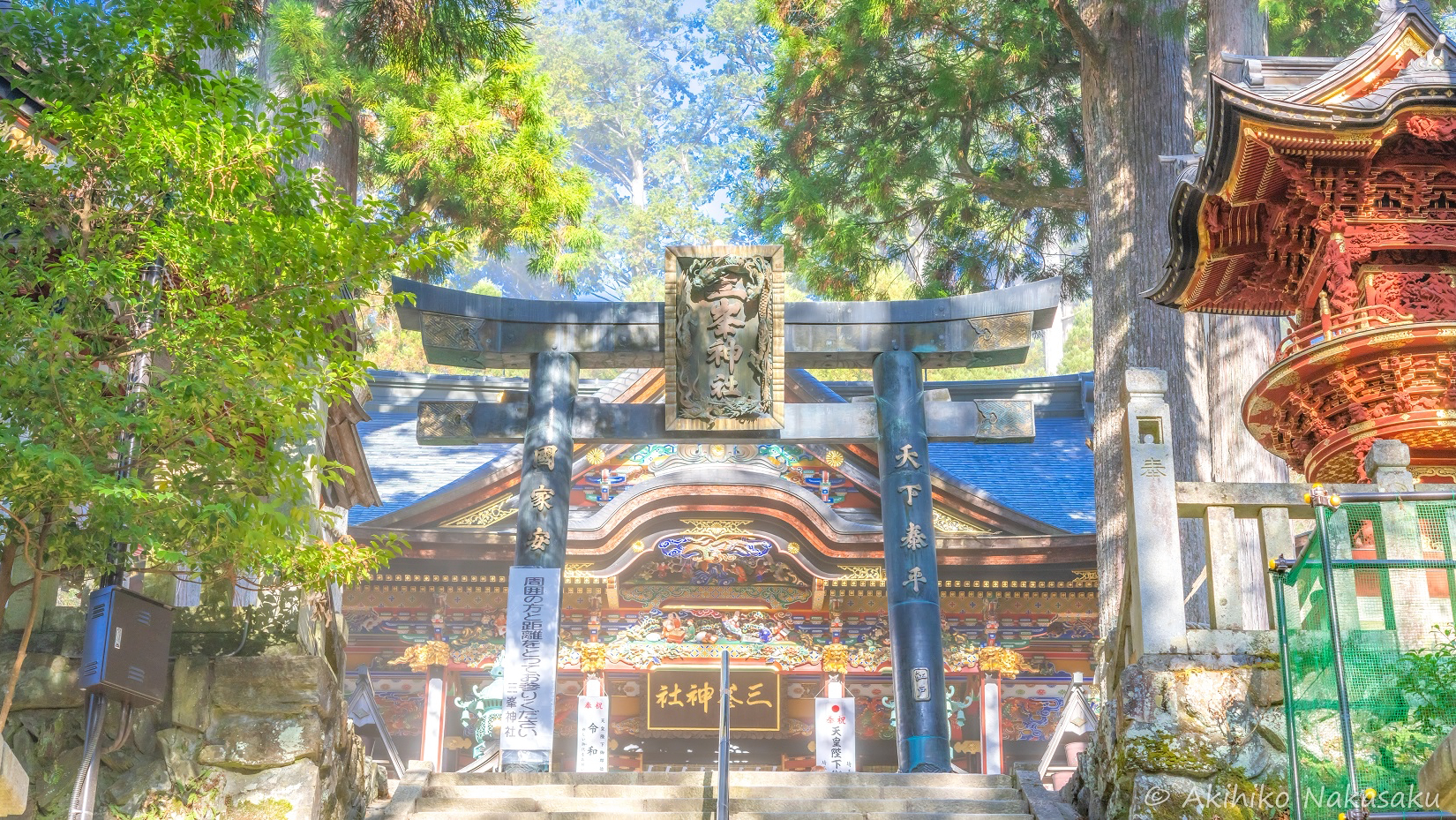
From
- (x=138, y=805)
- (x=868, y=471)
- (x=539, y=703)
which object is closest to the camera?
(x=138, y=805)

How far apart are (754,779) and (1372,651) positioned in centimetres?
359

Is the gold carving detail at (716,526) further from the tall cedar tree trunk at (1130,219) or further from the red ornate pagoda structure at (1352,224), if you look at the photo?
the red ornate pagoda structure at (1352,224)

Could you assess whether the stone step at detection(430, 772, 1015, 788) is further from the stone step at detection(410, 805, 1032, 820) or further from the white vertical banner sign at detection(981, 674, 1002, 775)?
the white vertical banner sign at detection(981, 674, 1002, 775)

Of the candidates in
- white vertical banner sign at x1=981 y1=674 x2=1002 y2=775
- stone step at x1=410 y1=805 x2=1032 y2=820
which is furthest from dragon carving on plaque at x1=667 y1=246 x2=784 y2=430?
stone step at x1=410 y1=805 x2=1032 y2=820

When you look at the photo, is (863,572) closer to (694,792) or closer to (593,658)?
(593,658)

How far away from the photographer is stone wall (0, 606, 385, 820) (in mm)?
6738

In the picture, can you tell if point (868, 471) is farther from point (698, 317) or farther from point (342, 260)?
point (342, 260)

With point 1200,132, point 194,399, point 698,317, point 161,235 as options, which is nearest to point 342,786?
point 194,399

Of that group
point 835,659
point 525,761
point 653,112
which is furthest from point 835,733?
point 653,112

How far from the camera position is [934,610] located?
11.3 metres

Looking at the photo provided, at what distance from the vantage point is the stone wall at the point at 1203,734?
258 inches

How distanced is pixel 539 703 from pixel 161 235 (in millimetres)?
5277

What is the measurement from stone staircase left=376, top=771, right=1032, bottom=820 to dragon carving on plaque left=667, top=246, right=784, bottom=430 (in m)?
4.17

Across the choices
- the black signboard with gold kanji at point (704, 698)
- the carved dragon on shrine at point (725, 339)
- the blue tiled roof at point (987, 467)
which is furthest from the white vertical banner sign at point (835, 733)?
the carved dragon on shrine at point (725, 339)
